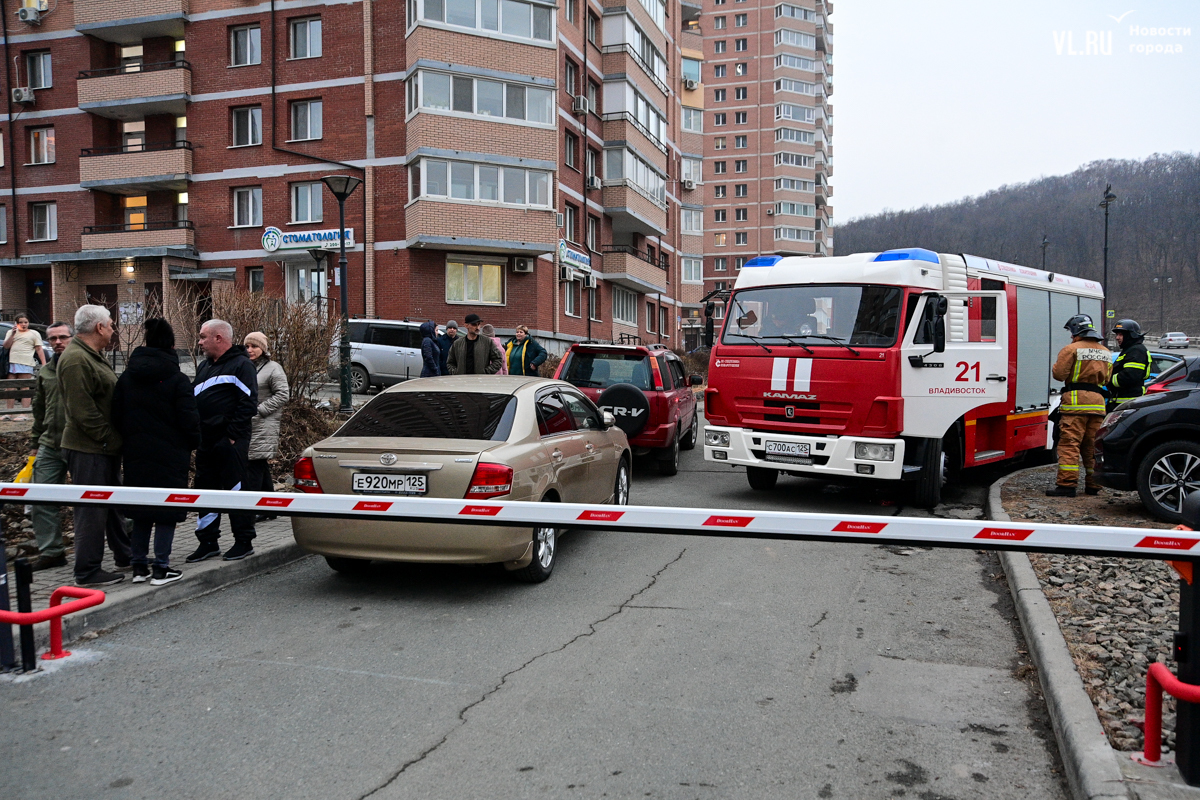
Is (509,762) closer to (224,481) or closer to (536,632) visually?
(536,632)

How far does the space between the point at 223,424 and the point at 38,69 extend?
3802 cm

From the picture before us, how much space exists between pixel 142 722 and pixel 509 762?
1.73 meters

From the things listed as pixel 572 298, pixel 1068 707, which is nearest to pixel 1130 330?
pixel 1068 707

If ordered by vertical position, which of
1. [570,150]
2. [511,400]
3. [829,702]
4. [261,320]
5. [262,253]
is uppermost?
[570,150]

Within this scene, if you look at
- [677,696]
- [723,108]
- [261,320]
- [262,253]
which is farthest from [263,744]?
[723,108]

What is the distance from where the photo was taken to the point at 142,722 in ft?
13.1

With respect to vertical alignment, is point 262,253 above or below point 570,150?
below

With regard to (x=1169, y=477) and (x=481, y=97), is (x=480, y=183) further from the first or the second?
(x=1169, y=477)

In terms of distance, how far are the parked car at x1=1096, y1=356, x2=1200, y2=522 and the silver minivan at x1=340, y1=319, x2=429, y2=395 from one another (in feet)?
55.6

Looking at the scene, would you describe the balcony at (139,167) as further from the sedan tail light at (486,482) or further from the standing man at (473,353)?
the sedan tail light at (486,482)

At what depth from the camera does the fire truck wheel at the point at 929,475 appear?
367 inches

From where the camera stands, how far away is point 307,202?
105ft

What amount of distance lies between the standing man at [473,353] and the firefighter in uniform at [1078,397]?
24.9ft

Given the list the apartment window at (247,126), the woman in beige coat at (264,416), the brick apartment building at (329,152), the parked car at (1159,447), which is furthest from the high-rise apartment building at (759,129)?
the woman in beige coat at (264,416)
